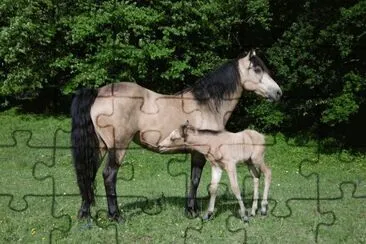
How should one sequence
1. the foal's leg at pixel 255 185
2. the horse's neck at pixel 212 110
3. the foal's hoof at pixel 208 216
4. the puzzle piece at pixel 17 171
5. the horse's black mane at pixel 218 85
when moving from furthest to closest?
the puzzle piece at pixel 17 171
the horse's black mane at pixel 218 85
the horse's neck at pixel 212 110
the foal's leg at pixel 255 185
the foal's hoof at pixel 208 216

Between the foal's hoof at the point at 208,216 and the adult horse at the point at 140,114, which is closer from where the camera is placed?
the adult horse at the point at 140,114

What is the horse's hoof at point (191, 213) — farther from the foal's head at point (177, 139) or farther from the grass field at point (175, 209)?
the foal's head at point (177, 139)

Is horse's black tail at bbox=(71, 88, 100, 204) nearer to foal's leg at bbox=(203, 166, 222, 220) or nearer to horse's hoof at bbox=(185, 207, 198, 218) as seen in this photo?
horse's hoof at bbox=(185, 207, 198, 218)

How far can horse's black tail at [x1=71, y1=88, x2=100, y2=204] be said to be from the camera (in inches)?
331

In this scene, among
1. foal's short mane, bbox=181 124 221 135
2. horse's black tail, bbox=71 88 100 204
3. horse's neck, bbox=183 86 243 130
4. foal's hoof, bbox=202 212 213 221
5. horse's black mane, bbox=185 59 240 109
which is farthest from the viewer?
horse's black mane, bbox=185 59 240 109

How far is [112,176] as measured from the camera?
8656 millimetres

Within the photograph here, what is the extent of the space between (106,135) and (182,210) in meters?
1.92

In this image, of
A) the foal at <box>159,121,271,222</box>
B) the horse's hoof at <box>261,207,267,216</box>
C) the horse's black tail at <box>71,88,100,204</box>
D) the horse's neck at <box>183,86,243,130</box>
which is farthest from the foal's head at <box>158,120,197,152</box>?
the horse's hoof at <box>261,207,267,216</box>

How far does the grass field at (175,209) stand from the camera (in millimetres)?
7883

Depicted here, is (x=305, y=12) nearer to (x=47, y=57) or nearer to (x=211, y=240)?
(x=47, y=57)

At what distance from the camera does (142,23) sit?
23.6m

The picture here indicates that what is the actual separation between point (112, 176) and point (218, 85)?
228 cm

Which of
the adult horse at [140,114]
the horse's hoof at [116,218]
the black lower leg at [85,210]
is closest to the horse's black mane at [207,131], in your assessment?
the adult horse at [140,114]

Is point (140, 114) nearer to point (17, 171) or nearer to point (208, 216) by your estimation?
point (208, 216)
